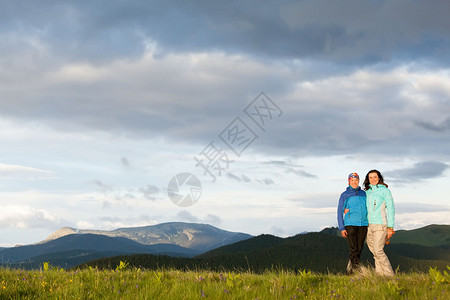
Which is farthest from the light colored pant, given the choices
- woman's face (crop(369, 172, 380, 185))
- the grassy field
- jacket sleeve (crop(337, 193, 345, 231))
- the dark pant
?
the grassy field

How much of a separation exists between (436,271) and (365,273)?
83.4 inches

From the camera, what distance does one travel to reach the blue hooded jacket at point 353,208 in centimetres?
1393

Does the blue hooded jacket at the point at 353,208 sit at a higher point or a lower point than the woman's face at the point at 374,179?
lower

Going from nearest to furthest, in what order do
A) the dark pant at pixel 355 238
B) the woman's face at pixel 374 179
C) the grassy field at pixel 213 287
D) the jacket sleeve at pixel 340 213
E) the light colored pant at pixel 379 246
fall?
the grassy field at pixel 213 287 → the light colored pant at pixel 379 246 → the woman's face at pixel 374 179 → the dark pant at pixel 355 238 → the jacket sleeve at pixel 340 213

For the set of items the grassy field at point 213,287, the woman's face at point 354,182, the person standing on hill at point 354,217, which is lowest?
the grassy field at point 213,287

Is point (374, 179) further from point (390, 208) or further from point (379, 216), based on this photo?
point (379, 216)

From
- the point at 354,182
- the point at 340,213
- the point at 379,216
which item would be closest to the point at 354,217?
the point at 340,213

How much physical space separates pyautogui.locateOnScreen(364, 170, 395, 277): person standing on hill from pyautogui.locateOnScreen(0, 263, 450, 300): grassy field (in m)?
3.13

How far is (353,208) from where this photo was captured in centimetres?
1402

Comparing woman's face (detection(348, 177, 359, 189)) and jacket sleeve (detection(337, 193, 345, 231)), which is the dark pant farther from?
woman's face (detection(348, 177, 359, 189))

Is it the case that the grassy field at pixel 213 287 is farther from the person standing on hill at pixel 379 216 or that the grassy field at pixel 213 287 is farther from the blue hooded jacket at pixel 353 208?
the blue hooded jacket at pixel 353 208

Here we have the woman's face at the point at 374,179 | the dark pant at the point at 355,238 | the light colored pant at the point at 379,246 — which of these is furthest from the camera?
the dark pant at the point at 355,238

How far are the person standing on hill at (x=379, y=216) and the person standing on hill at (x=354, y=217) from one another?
23 cm

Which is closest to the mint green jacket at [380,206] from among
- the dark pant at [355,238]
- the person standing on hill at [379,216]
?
the person standing on hill at [379,216]
